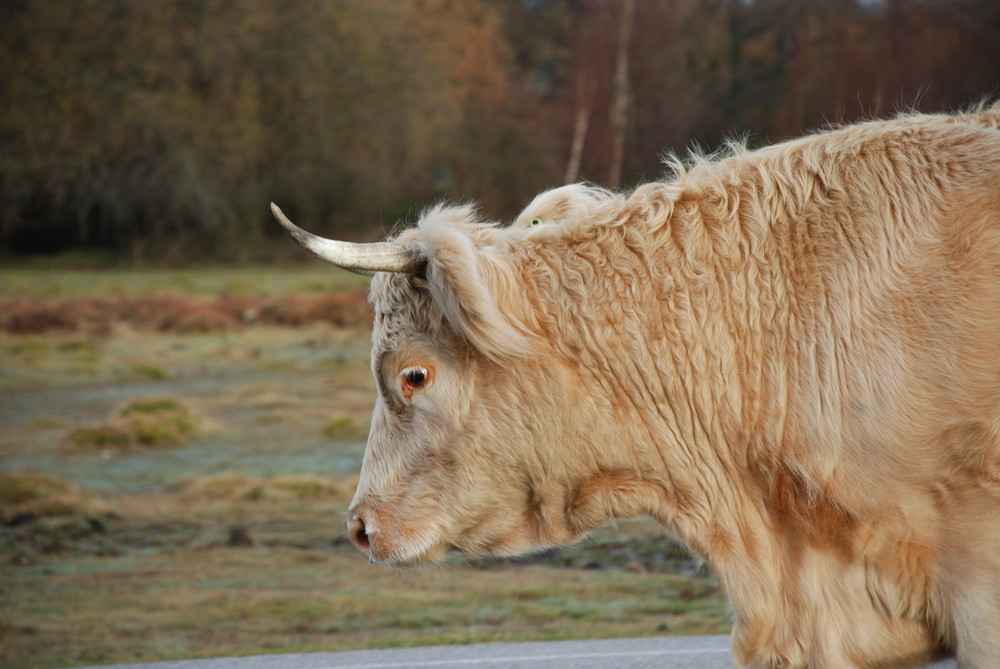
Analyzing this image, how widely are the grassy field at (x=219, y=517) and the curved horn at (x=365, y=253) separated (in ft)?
3.56

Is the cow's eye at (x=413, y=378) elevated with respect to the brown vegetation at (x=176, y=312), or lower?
elevated

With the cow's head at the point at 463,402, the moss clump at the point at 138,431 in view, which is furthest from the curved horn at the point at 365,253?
the moss clump at the point at 138,431

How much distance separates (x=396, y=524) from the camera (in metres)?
3.59

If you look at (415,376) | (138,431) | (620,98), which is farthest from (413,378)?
(620,98)

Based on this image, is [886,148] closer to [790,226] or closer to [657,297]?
[790,226]

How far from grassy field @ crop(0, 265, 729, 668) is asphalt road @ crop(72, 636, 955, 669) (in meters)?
0.52


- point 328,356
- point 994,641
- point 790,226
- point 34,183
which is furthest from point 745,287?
point 34,183

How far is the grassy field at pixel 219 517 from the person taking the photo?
7.11 m

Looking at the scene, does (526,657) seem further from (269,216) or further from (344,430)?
(269,216)

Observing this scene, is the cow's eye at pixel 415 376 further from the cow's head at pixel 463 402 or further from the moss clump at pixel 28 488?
the moss clump at pixel 28 488

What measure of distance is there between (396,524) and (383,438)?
0.95ft

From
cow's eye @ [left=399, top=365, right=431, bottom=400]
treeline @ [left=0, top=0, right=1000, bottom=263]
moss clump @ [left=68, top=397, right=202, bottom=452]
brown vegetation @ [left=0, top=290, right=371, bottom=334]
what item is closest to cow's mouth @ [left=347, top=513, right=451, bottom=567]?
cow's eye @ [left=399, top=365, right=431, bottom=400]

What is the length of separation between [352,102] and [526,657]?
1668cm

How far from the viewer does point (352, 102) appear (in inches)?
817
